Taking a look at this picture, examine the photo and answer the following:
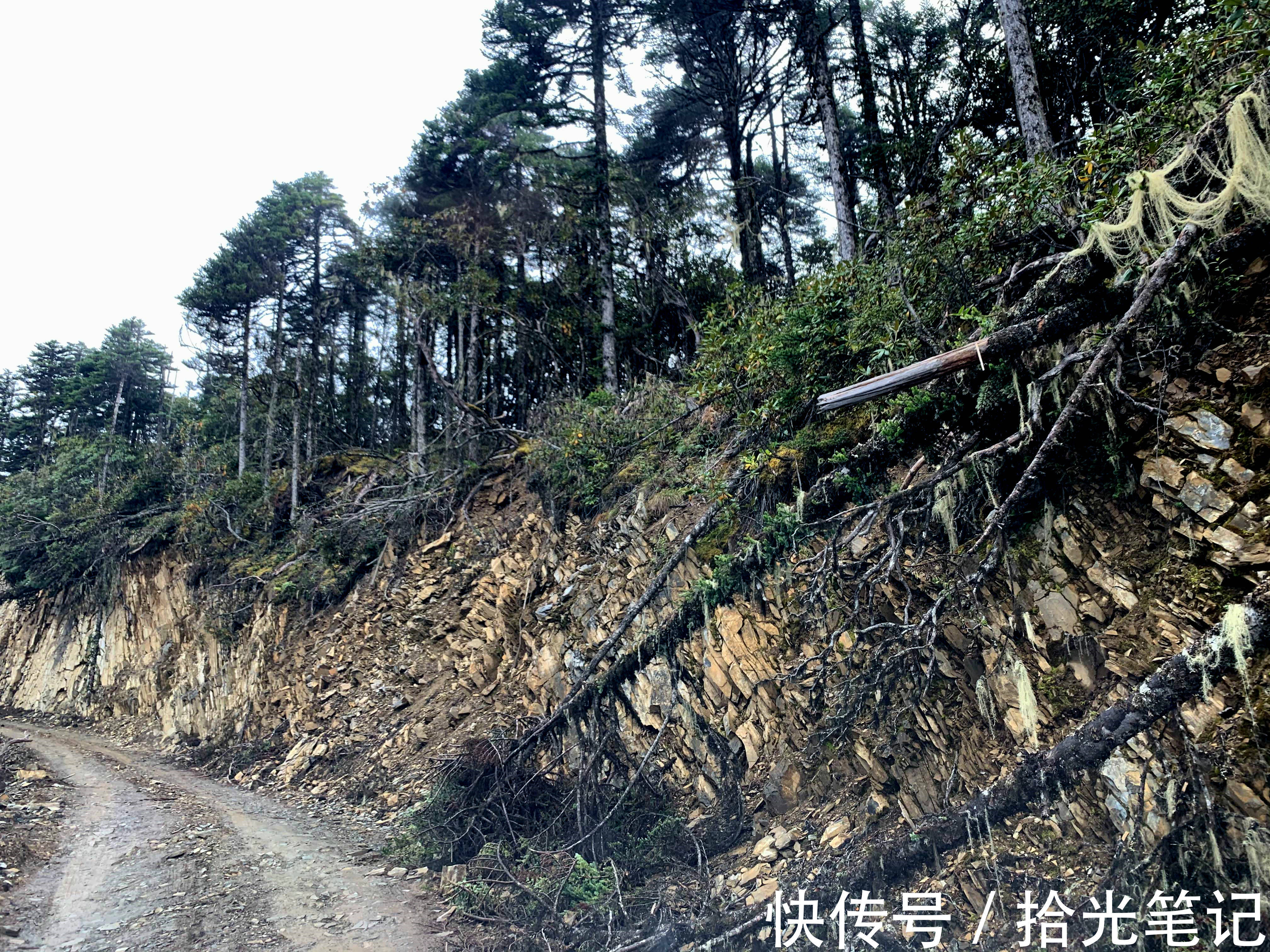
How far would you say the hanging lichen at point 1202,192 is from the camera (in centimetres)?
402

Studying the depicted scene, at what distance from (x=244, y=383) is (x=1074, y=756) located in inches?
913

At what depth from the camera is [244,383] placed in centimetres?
2117

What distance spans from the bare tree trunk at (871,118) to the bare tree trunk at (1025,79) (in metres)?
2.94

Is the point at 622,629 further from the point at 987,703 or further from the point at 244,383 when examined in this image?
the point at 244,383

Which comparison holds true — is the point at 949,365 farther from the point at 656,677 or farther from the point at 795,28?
the point at 795,28

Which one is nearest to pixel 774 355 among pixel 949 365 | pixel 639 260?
pixel 949 365

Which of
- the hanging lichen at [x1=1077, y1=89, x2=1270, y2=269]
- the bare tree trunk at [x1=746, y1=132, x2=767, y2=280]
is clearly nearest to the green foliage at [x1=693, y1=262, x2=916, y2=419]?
the hanging lichen at [x1=1077, y1=89, x2=1270, y2=269]

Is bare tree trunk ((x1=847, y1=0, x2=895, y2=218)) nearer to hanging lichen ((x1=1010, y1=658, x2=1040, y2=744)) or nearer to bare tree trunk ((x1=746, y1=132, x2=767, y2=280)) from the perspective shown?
bare tree trunk ((x1=746, y1=132, x2=767, y2=280))

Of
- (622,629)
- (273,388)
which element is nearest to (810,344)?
(622,629)

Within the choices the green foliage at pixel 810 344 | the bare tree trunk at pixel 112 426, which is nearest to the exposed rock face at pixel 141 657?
the bare tree trunk at pixel 112 426

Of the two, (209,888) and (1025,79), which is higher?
(1025,79)

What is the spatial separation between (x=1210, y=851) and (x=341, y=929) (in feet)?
23.2

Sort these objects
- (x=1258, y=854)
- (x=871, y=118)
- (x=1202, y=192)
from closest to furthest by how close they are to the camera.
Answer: (x=1258, y=854) → (x=1202, y=192) → (x=871, y=118)

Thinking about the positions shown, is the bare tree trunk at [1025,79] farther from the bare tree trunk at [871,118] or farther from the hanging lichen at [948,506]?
the hanging lichen at [948,506]
